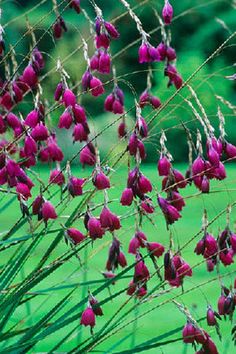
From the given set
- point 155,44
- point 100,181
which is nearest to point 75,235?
point 100,181

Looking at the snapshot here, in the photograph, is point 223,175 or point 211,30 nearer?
point 223,175

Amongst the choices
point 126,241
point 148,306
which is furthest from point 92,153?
point 126,241

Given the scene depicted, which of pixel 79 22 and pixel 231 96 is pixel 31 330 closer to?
pixel 231 96

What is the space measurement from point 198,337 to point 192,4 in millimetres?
7671

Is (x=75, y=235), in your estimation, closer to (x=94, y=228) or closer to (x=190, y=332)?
(x=94, y=228)

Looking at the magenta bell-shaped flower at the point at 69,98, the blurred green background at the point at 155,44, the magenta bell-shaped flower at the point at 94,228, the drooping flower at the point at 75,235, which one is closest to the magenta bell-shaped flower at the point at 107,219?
the magenta bell-shaped flower at the point at 94,228

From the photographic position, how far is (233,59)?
9.47 m

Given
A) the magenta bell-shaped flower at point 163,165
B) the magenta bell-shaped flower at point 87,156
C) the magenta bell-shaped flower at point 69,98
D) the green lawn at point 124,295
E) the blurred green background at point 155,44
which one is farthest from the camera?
the blurred green background at point 155,44

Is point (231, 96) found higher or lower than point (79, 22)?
lower

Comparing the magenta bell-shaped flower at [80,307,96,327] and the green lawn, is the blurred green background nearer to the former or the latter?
the green lawn

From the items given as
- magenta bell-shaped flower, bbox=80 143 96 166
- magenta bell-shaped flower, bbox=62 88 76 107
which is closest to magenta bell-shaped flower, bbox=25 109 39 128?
magenta bell-shaped flower, bbox=62 88 76 107

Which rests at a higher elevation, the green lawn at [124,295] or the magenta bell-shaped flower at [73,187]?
the magenta bell-shaped flower at [73,187]

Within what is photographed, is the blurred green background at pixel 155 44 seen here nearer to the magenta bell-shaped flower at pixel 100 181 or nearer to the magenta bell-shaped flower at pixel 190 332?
the magenta bell-shaped flower at pixel 190 332

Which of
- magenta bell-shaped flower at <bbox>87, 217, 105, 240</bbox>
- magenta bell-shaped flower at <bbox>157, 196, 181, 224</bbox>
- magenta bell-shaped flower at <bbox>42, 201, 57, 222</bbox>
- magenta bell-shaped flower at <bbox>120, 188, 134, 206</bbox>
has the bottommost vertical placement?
magenta bell-shaped flower at <bbox>157, 196, 181, 224</bbox>
